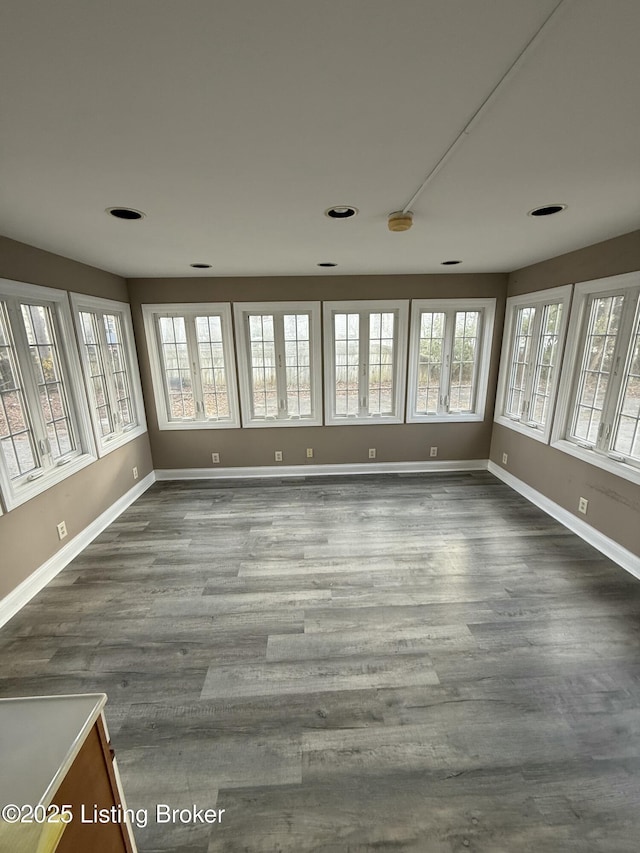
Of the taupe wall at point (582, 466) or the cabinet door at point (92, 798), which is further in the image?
the taupe wall at point (582, 466)

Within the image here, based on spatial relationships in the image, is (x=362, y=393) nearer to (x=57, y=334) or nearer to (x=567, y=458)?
(x=567, y=458)

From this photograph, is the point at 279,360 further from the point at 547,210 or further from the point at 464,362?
the point at 547,210

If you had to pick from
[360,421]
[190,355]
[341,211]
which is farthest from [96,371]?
[360,421]

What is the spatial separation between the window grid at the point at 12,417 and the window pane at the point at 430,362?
3944 millimetres

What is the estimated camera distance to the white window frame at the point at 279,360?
4.07 m

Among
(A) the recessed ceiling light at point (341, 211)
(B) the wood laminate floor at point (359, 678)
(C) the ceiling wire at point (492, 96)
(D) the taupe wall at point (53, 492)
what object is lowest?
(B) the wood laminate floor at point (359, 678)

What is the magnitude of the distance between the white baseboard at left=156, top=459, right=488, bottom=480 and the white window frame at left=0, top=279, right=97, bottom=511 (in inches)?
52.9

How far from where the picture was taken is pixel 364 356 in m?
4.30

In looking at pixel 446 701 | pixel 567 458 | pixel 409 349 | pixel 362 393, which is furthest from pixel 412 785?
pixel 409 349

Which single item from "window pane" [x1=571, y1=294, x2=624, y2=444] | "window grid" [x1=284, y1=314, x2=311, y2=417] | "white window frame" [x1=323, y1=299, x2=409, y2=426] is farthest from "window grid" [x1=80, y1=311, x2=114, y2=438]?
"window pane" [x1=571, y1=294, x2=624, y2=444]

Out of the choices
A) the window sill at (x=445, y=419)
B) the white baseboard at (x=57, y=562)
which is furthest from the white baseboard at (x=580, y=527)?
the white baseboard at (x=57, y=562)

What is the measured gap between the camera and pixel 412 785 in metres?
1.40

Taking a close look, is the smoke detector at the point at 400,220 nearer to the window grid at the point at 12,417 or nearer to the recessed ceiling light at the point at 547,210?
the recessed ceiling light at the point at 547,210

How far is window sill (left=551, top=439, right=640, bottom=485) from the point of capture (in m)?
2.61
